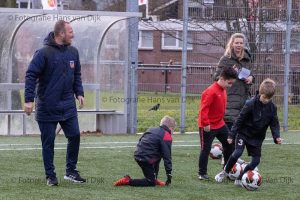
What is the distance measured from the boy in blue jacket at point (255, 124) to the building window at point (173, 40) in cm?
838

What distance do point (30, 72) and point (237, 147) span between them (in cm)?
264

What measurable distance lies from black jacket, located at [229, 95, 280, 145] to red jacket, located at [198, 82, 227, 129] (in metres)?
0.49

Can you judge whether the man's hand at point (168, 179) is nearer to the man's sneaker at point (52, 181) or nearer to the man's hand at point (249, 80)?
the man's sneaker at point (52, 181)

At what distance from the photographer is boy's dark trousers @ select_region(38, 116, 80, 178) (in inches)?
391

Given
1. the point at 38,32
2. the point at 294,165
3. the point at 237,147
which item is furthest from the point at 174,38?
the point at 237,147

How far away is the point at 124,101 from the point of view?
18.4 metres

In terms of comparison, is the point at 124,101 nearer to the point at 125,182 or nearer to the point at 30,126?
the point at 30,126

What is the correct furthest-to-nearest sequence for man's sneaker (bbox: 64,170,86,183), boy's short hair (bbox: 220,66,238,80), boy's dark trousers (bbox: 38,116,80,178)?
boy's short hair (bbox: 220,66,238,80), man's sneaker (bbox: 64,170,86,183), boy's dark trousers (bbox: 38,116,80,178)

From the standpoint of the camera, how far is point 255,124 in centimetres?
1020

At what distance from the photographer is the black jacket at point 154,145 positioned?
32.7ft

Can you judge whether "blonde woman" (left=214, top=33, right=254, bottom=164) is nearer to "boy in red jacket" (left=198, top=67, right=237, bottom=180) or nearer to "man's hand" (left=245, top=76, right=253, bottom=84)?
"man's hand" (left=245, top=76, right=253, bottom=84)

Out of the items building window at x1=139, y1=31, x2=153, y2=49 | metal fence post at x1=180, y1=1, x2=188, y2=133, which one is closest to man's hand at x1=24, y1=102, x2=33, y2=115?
metal fence post at x1=180, y1=1, x2=188, y2=133

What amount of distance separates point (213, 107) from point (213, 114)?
96 mm

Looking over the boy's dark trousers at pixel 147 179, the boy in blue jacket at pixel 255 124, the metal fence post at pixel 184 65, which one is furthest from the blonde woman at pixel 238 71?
the metal fence post at pixel 184 65
